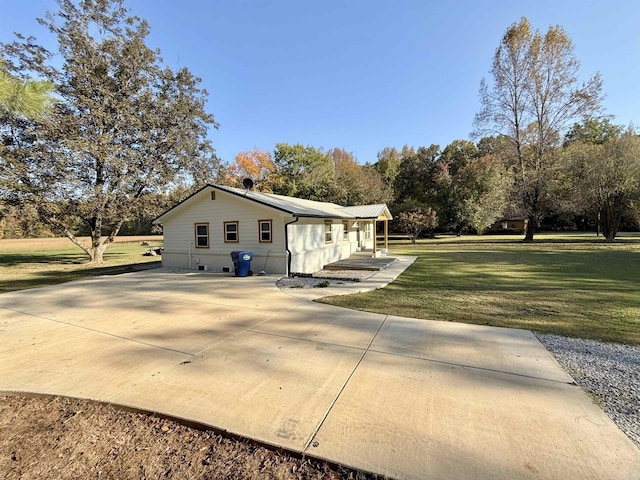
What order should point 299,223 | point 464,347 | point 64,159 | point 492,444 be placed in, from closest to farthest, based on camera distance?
point 492,444 < point 464,347 < point 299,223 < point 64,159

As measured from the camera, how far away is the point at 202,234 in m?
13.4

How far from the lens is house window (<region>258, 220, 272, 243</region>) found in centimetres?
1174

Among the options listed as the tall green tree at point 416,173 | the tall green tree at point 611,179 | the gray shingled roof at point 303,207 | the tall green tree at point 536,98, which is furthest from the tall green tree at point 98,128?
the tall green tree at point 416,173

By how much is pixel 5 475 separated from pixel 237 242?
10467 mm

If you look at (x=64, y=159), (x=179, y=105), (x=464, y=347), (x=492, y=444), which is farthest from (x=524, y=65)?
(x=64, y=159)

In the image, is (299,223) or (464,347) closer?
(464,347)

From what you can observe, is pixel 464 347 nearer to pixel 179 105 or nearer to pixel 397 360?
pixel 397 360

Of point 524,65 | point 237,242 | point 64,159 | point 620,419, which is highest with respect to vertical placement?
point 524,65

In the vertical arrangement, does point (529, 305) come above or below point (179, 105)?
below

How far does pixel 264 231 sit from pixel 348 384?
9.17m

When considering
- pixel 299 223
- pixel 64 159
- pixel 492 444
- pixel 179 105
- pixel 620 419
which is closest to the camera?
pixel 492 444

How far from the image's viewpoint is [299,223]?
12.1 meters

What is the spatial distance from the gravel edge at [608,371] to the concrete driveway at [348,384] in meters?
0.16

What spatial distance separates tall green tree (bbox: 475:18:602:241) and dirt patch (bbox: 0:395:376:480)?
30.3 m
